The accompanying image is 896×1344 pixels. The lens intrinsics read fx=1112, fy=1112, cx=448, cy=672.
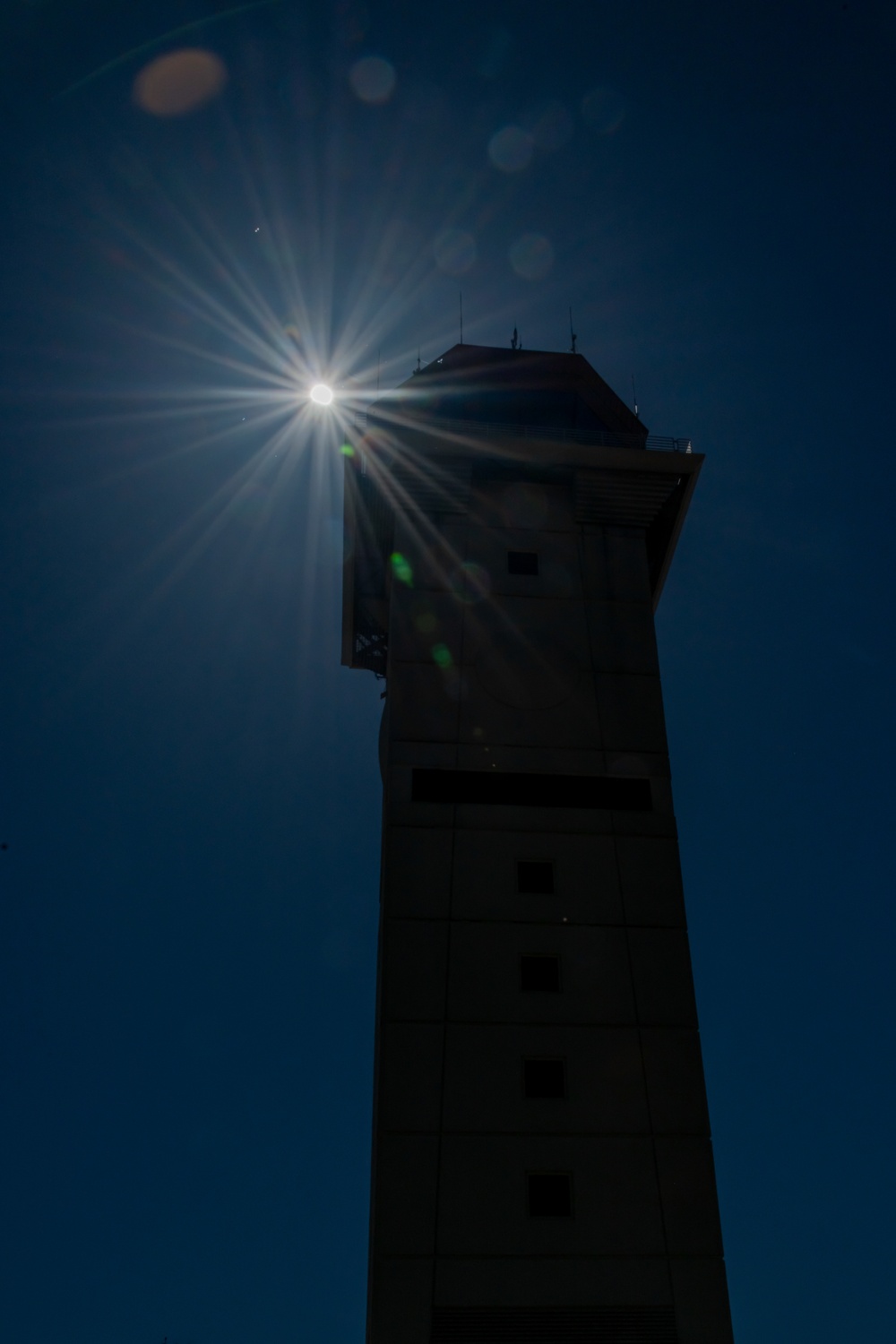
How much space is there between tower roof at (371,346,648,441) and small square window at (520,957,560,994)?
18.8 meters

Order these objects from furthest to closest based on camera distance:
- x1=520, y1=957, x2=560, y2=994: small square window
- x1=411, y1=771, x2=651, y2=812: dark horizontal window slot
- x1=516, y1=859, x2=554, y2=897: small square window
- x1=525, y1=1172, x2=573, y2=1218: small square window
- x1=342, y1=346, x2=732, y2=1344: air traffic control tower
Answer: x1=411, y1=771, x2=651, y2=812: dark horizontal window slot → x1=516, y1=859, x2=554, y2=897: small square window → x1=520, y1=957, x2=560, y2=994: small square window → x1=525, y1=1172, x2=573, y2=1218: small square window → x1=342, y1=346, x2=732, y2=1344: air traffic control tower

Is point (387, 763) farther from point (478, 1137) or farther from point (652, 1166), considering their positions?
point (652, 1166)

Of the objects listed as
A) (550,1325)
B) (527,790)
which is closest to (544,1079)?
(550,1325)

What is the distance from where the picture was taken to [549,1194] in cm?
2488

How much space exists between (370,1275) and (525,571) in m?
19.5

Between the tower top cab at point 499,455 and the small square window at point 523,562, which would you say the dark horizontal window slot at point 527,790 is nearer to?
the small square window at point 523,562

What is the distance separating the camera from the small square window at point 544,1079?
85.8 ft

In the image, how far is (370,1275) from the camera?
25.1 metres

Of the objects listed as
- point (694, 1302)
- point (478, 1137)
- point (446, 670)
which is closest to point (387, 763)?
point (446, 670)

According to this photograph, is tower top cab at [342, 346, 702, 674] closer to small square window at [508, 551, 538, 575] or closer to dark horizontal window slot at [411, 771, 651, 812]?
small square window at [508, 551, 538, 575]

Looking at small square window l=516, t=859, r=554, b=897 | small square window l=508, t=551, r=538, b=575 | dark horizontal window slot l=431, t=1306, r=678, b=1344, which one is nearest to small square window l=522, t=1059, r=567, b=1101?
small square window l=516, t=859, r=554, b=897

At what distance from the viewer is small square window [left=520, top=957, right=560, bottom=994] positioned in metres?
27.6

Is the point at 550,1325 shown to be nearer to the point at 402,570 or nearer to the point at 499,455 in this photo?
the point at 402,570

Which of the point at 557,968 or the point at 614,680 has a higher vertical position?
the point at 614,680
